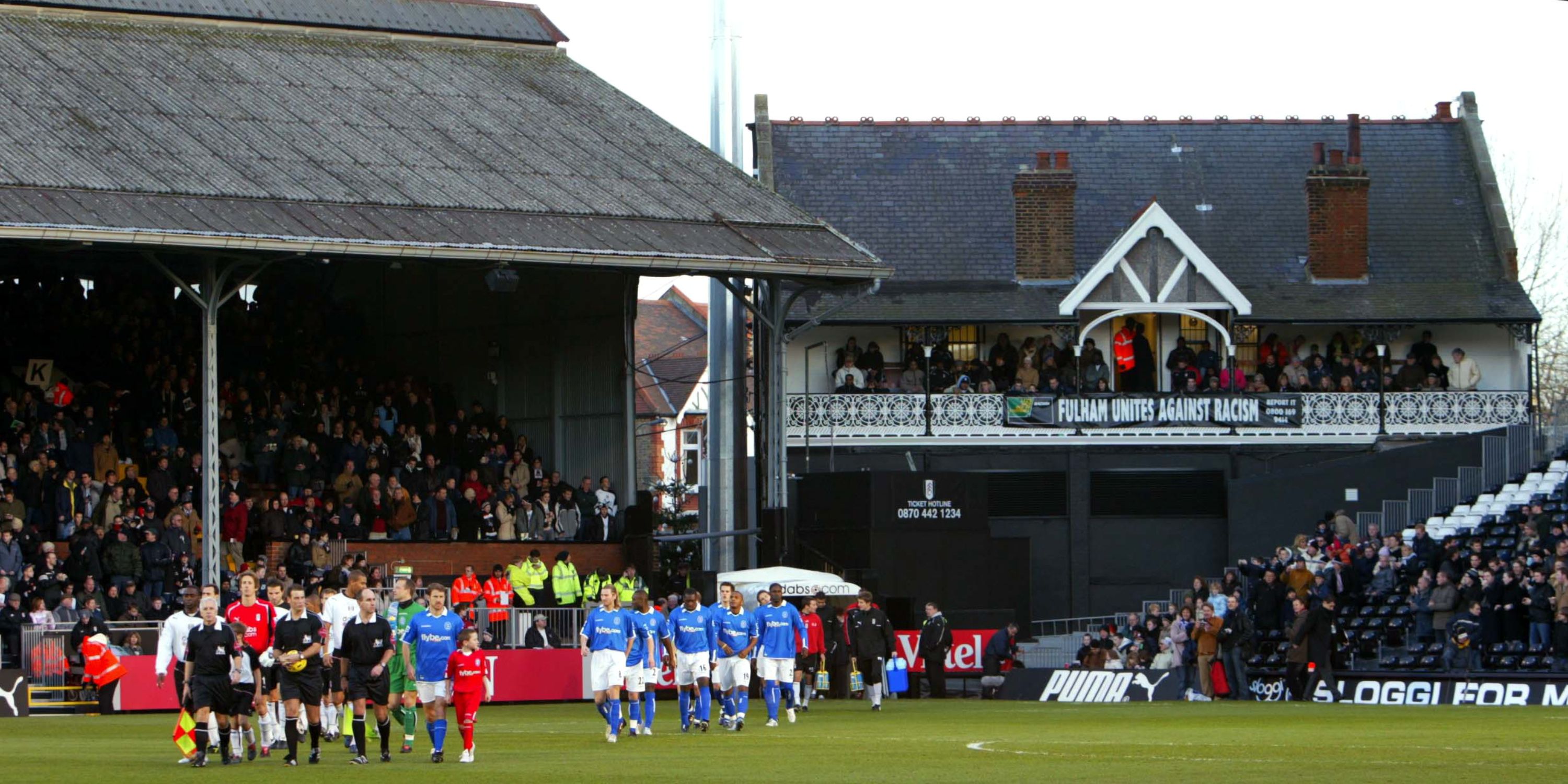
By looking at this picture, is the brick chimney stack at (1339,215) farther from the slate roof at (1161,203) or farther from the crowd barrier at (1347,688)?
the crowd barrier at (1347,688)

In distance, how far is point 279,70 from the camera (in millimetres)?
41406

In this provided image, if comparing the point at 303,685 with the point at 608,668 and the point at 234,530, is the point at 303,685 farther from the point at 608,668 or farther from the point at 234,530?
the point at 234,530

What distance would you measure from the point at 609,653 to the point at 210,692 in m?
4.74

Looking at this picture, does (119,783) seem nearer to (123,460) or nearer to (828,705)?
(828,705)

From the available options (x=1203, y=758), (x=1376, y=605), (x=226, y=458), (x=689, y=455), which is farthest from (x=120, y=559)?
(x=689, y=455)

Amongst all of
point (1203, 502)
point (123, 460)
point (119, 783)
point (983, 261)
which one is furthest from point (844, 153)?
point (119, 783)

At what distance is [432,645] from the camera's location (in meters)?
20.9

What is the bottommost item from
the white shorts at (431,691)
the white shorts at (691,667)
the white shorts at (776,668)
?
the white shorts at (776,668)

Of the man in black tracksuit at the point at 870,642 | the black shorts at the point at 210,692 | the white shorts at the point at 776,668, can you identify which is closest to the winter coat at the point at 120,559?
the man in black tracksuit at the point at 870,642

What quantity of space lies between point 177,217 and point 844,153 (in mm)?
21801

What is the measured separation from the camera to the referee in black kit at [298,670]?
2027 cm

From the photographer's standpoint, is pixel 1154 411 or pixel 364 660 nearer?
pixel 364 660

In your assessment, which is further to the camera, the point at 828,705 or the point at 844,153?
the point at 844,153

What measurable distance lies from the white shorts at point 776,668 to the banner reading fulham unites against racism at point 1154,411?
20.8 meters
